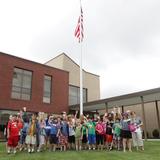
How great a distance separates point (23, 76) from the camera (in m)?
22.6

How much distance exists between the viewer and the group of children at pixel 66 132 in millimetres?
10161

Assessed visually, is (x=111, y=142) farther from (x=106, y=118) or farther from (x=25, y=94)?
(x=25, y=94)

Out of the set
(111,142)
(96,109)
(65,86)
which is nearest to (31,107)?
(65,86)

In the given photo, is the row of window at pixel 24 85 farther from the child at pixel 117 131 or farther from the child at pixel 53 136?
the child at pixel 117 131

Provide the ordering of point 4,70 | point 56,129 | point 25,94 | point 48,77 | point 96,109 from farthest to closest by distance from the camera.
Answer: point 96,109
point 48,77
point 25,94
point 4,70
point 56,129

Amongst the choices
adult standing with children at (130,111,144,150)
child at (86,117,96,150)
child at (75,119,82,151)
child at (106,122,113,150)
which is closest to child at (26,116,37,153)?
child at (75,119,82,151)

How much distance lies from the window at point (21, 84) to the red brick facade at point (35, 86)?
38 cm

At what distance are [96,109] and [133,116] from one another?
660 inches

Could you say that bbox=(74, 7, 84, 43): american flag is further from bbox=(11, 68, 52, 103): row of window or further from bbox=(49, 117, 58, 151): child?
bbox=(11, 68, 52, 103): row of window

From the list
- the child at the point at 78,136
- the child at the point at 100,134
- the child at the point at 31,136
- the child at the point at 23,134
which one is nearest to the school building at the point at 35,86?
the child at the point at 23,134

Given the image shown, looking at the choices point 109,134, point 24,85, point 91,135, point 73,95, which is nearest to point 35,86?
point 24,85

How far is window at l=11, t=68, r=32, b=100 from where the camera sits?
2181 centimetres

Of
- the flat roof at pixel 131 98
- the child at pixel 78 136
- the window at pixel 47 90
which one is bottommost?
the child at pixel 78 136

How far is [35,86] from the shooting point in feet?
76.6
